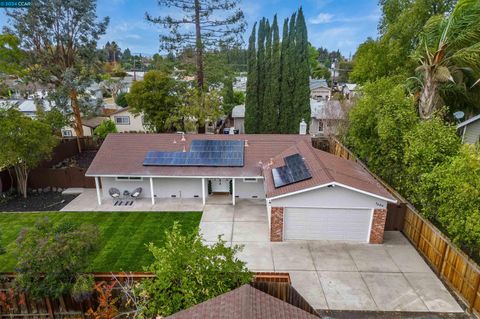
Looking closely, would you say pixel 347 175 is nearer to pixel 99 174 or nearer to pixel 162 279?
pixel 162 279

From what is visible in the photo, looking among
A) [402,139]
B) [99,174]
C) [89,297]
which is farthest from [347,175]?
[99,174]

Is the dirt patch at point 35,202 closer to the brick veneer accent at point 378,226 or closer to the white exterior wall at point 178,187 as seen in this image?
the white exterior wall at point 178,187

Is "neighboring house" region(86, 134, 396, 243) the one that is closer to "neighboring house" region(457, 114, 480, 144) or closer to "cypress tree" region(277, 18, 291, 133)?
"neighboring house" region(457, 114, 480, 144)

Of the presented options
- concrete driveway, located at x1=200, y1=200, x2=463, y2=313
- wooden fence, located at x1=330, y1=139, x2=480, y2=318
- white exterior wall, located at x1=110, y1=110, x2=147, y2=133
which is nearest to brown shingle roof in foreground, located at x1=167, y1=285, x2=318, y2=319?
concrete driveway, located at x1=200, y1=200, x2=463, y2=313

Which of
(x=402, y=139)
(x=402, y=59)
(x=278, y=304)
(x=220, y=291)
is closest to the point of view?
(x=278, y=304)

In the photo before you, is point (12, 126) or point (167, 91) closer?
point (12, 126)

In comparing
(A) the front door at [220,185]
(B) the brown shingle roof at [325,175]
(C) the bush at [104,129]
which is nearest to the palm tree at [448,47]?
(B) the brown shingle roof at [325,175]
